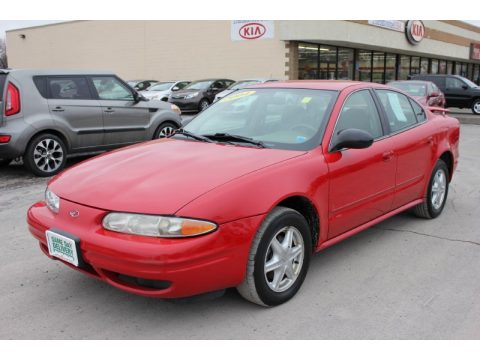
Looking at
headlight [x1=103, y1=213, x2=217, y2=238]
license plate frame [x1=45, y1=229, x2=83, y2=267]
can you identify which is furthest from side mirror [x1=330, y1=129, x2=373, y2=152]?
license plate frame [x1=45, y1=229, x2=83, y2=267]

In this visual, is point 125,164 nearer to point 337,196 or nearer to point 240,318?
point 240,318

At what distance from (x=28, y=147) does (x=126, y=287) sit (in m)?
5.04

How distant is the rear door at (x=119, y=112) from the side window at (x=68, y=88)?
0.20m

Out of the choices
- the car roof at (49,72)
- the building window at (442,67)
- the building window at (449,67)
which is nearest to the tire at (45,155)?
the car roof at (49,72)

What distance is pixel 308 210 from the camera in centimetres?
360

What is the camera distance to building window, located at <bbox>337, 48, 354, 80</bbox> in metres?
26.2

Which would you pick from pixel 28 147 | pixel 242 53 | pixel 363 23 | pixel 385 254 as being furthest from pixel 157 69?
pixel 385 254

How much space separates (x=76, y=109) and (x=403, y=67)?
28.7 meters

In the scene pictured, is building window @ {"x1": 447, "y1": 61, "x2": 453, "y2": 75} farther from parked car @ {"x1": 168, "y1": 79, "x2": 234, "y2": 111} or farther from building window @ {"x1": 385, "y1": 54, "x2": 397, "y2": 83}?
parked car @ {"x1": 168, "y1": 79, "x2": 234, "y2": 111}

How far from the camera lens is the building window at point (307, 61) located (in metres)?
23.8

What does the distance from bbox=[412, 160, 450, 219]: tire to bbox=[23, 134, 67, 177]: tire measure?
5.18 metres

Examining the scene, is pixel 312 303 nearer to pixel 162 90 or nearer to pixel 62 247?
pixel 62 247

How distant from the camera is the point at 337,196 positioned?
375 cm

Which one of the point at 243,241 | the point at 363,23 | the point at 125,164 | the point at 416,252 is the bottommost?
the point at 416,252
